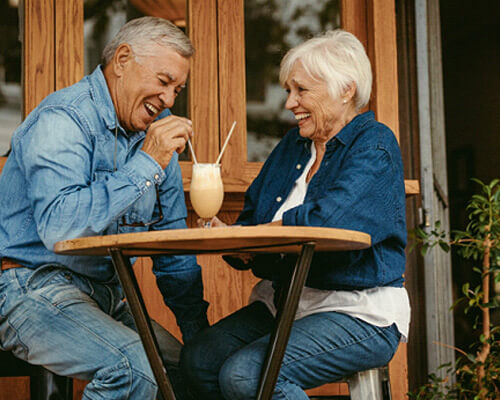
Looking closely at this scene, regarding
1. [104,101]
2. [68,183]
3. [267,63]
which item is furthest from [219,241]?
[267,63]

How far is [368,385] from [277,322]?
425mm

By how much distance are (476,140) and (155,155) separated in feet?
15.4

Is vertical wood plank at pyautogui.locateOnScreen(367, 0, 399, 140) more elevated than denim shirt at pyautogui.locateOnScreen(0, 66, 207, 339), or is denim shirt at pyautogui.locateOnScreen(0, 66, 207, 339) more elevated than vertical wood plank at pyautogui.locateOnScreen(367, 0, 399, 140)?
vertical wood plank at pyautogui.locateOnScreen(367, 0, 399, 140)

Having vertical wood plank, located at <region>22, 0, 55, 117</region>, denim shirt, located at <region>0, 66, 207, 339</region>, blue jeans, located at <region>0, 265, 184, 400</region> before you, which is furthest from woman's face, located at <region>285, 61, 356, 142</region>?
vertical wood plank, located at <region>22, 0, 55, 117</region>

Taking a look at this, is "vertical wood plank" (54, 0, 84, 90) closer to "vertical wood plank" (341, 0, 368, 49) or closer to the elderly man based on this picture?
the elderly man

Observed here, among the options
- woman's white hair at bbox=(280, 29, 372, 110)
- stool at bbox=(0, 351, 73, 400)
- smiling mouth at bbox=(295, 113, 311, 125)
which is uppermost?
woman's white hair at bbox=(280, 29, 372, 110)

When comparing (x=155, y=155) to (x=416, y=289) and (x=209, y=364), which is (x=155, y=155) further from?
(x=416, y=289)

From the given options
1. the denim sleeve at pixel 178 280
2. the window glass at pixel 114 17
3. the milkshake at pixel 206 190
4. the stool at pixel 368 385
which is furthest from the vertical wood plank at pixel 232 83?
the stool at pixel 368 385

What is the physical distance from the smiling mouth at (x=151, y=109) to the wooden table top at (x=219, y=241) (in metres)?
0.59

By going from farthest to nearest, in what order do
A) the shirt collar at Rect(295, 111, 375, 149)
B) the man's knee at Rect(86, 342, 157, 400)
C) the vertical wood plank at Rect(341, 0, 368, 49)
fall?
the vertical wood plank at Rect(341, 0, 368, 49) → the shirt collar at Rect(295, 111, 375, 149) → the man's knee at Rect(86, 342, 157, 400)

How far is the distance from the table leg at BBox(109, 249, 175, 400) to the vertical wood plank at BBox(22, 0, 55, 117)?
1.37 meters

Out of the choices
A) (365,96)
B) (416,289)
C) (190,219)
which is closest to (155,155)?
(365,96)

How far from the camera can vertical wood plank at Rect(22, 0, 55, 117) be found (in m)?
2.62

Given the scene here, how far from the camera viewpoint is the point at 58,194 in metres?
1.65
